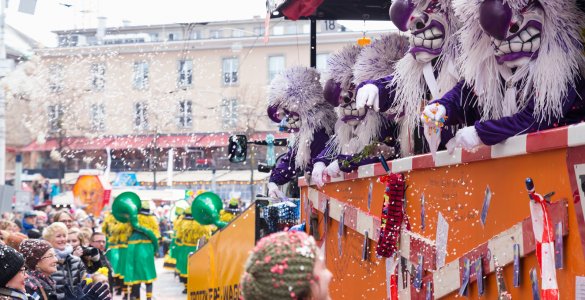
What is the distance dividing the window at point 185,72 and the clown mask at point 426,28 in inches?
1435

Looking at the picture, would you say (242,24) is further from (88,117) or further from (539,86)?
(539,86)

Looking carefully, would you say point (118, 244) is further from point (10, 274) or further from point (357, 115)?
point (10, 274)

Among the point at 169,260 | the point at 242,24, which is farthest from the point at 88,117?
the point at 169,260

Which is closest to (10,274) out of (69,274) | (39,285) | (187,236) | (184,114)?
(39,285)

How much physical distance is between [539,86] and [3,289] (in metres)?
3.15

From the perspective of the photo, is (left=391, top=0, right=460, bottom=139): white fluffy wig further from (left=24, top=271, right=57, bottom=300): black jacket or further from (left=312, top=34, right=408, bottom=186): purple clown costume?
(left=24, top=271, right=57, bottom=300): black jacket

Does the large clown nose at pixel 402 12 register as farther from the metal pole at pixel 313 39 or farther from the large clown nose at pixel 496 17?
the metal pole at pixel 313 39

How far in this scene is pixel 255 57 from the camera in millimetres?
44500

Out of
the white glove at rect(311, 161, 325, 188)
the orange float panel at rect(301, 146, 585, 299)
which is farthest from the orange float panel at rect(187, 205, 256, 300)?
the orange float panel at rect(301, 146, 585, 299)

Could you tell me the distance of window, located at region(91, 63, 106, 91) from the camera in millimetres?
35825

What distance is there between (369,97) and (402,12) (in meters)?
0.57

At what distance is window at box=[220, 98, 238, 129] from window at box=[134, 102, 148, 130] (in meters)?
3.58

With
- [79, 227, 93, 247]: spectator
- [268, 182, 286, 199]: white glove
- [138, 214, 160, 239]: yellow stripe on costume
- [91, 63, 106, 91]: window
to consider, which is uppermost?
[91, 63, 106, 91]: window

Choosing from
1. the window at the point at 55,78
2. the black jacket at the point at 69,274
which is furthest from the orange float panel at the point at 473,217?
the window at the point at 55,78
